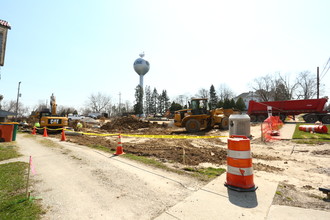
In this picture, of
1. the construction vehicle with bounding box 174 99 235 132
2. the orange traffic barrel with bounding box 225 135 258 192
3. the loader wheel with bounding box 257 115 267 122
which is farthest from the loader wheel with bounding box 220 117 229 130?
the orange traffic barrel with bounding box 225 135 258 192

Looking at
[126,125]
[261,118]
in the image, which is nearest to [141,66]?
[126,125]

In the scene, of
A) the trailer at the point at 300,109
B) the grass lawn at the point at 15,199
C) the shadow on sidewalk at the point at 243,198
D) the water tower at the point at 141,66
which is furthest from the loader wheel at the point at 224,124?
the water tower at the point at 141,66

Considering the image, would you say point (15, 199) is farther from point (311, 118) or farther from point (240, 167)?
point (311, 118)

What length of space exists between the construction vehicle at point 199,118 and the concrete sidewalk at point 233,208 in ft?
34.8

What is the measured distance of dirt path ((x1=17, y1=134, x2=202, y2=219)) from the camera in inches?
110

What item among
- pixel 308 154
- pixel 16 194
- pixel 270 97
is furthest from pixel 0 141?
pixel 270 97

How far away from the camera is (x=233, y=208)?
2789 mm

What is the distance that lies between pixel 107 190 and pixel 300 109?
23.4m

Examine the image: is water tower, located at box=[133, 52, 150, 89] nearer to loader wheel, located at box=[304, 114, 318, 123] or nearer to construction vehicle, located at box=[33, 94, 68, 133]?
construction vehicle, located at box=[33, 94, 68, 133]

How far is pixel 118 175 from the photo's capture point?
14.6 feet

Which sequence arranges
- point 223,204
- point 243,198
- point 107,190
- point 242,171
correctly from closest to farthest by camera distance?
point 223,204, point 243,198, point 242,171, point 107,190

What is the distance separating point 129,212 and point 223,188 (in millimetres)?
1901

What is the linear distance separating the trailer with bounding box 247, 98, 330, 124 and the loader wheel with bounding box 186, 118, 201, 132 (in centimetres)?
1258

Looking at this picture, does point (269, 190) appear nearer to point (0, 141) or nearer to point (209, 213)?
point (209, 213)
